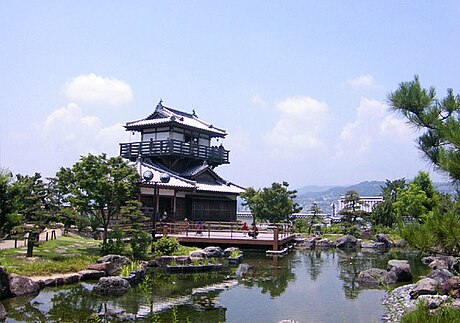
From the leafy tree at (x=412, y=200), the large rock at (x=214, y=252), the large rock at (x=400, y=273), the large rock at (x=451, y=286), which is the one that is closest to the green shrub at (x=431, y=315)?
the large rock at (x=451, y=286)

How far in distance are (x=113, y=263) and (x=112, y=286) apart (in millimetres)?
2874

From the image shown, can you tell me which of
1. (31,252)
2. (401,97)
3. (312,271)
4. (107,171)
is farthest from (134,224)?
(401,97)

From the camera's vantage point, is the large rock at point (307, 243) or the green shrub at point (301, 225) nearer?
the large rock at point (307, 243)

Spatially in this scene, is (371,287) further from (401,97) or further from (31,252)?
(31,252)

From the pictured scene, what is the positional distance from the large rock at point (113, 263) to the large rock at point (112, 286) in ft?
7.50

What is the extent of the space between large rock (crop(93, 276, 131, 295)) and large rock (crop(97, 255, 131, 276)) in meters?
2.29

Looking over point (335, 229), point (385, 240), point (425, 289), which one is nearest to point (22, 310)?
point (425, 289)

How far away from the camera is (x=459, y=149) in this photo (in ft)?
16.4

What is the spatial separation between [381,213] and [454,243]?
34621 mm

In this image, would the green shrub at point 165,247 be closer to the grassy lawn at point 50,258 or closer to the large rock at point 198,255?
the large rock at point 198,255

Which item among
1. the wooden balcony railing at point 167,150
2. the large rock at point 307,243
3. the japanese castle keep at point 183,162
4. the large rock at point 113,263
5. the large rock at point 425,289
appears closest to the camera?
the large rock at point 425,289

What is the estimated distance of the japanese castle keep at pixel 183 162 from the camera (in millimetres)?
30562

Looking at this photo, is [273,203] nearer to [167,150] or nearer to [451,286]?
[167,150]

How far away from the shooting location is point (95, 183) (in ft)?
61.7
